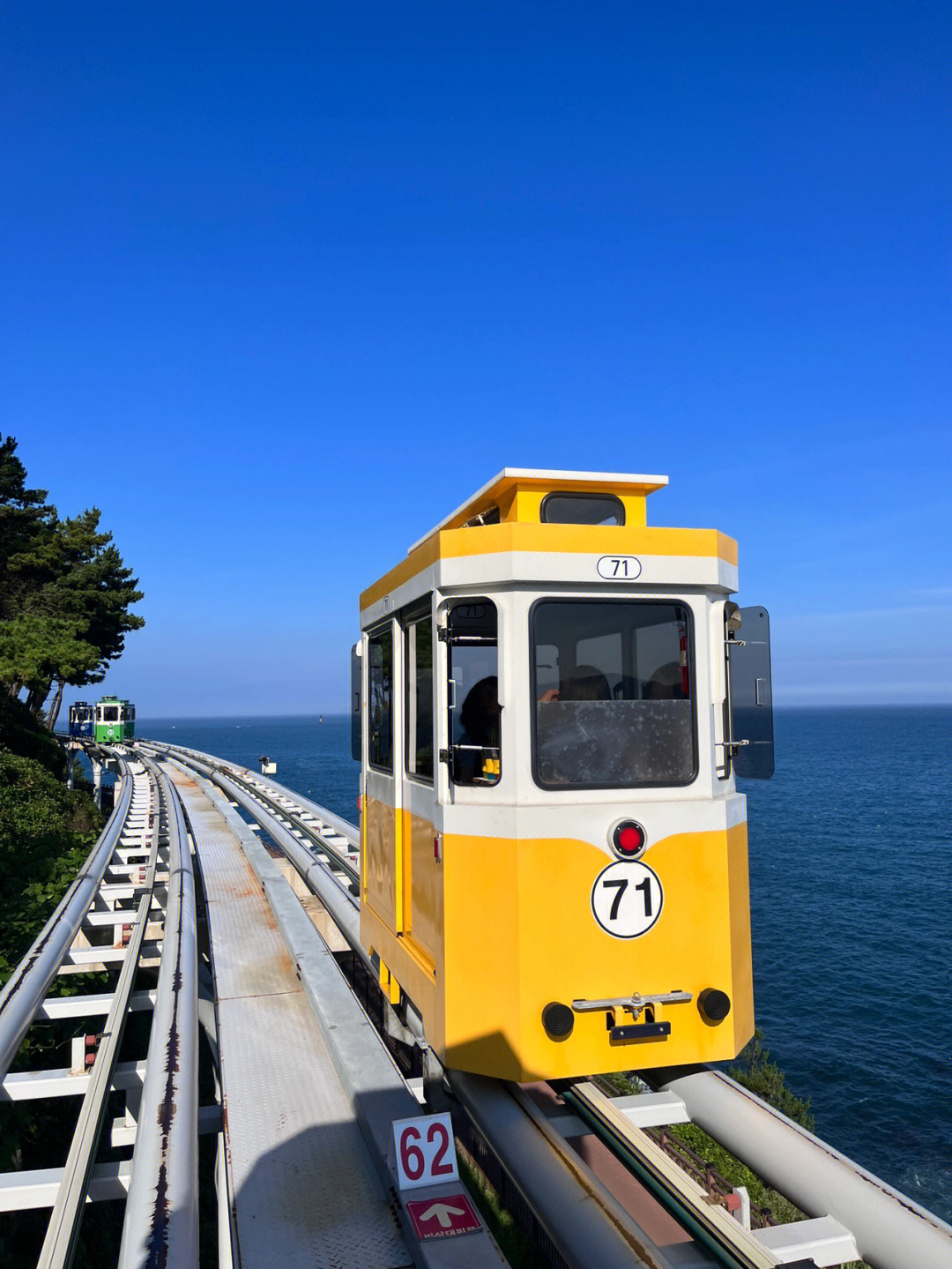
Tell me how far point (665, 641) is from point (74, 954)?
5.66 m

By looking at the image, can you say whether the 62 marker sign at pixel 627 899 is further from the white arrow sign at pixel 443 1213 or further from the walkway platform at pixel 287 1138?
the walkway platform at pixel 287 1138

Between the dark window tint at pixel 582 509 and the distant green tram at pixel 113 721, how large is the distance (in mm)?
48362

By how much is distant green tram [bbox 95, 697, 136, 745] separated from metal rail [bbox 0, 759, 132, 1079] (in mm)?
43225

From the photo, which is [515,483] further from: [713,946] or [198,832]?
[198,832]

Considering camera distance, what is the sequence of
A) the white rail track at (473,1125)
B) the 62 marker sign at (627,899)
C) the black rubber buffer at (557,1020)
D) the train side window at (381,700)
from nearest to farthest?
the white rail track at (473,1125) < the black rubber buffer at (557,1020) < the 62 marker sign at (627,899) < the train side window at (381,700)

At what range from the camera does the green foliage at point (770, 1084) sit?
747 inches

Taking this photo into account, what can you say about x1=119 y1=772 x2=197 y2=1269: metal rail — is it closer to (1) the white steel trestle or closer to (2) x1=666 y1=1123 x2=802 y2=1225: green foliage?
(1) the white steel trestle

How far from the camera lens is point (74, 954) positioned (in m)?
7.46

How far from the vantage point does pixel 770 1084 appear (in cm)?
1988

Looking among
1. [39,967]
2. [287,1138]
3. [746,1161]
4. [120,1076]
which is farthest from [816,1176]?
[39,967]

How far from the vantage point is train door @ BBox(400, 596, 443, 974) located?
15.9 feet

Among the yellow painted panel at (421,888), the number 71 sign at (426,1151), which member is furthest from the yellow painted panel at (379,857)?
the number 71 sign at (426,1151)

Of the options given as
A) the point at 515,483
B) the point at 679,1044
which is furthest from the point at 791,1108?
the point at 515,483

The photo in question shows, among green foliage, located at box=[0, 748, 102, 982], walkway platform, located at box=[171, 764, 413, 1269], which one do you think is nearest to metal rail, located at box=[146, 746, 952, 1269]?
walkway platform, located at box=[171, 764, 413, 1269]
